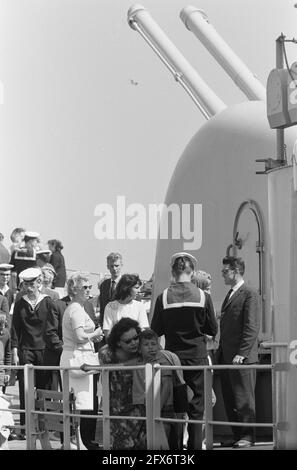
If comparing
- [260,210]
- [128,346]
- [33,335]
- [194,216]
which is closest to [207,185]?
[194,216]

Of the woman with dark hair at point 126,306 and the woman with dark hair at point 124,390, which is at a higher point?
the woman with dark hair at point 126,306

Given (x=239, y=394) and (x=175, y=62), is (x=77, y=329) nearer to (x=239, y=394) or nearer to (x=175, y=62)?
(x=239, y=394)

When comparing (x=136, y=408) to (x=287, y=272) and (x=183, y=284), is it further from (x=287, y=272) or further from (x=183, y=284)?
(x=287, y=272)

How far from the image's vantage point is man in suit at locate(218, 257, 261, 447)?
11.0m

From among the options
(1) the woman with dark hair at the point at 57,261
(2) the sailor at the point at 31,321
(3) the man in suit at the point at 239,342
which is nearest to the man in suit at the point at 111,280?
(2) the sailor at the point at 31,321

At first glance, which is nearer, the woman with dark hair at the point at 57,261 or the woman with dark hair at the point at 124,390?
the woman with dark hair at the point at 124,390

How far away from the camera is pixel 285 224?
7.88 m

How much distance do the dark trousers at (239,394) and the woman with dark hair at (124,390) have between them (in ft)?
3.12

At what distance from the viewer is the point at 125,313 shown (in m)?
12.5

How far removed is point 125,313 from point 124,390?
7.11 feet

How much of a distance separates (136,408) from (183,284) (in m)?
1.67

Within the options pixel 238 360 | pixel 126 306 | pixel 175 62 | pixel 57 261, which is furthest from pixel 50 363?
pixel 175 62

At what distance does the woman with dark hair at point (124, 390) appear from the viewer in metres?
10.1

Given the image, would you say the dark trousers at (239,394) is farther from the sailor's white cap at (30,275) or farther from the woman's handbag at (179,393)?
the sailor's white cap at (30,275)
